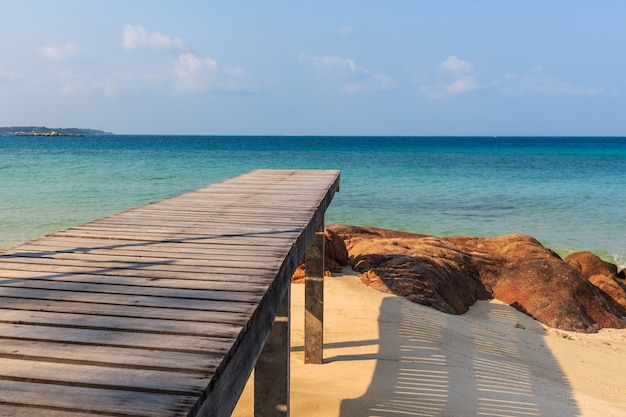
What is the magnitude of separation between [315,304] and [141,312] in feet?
15.3

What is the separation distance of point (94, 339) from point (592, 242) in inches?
774

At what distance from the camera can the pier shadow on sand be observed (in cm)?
604

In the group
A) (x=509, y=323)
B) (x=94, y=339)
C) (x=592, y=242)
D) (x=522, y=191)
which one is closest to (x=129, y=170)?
(x=522, y=191)

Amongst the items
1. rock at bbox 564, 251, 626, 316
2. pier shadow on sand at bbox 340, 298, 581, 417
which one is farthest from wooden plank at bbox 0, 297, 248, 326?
rock at bbox 564, 251, 626, 316

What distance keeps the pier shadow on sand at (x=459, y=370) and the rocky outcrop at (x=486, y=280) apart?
56 centimetres

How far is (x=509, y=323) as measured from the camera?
9922 millimetres

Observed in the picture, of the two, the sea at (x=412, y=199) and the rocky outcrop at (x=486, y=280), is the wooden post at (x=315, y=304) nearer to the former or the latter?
the rocky outcrop at (x=486, y=280)

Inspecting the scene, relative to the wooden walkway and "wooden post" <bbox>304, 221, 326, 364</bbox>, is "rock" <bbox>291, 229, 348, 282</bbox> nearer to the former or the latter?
"wooden post" <bbox>304, 221, 326, 364</bbox>

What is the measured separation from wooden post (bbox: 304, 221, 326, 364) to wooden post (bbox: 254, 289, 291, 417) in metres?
3.46

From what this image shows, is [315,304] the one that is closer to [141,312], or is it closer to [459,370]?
[459,370]

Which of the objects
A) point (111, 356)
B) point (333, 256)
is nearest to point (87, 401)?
point (111, 356)

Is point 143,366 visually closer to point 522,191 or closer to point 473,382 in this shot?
point 473,382

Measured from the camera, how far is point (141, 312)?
2.72 meters

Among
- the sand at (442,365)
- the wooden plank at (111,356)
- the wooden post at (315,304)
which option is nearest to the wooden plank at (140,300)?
the wooden plank at (111,356)
